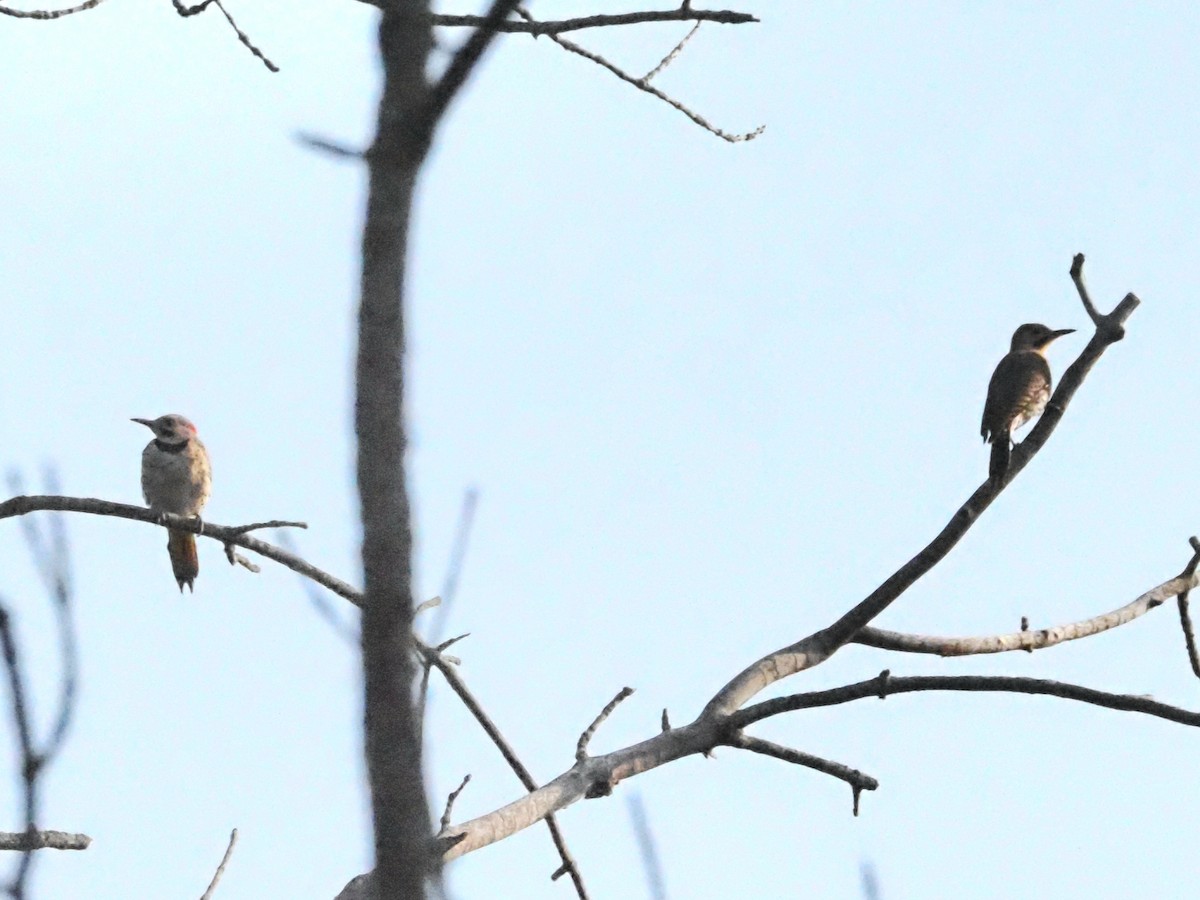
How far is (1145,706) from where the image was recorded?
3965mm

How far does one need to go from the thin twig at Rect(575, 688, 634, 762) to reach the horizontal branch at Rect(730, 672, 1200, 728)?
487mm

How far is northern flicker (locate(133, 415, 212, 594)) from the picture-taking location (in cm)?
930

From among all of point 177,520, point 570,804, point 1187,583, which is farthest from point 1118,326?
point 177,520

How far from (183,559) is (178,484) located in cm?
45

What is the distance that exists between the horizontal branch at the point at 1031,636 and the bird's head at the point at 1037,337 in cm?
494

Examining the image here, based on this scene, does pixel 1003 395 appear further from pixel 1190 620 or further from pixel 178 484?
pixel 178 484

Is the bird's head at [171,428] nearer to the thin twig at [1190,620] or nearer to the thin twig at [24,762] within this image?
the thin twig at [1190,620]

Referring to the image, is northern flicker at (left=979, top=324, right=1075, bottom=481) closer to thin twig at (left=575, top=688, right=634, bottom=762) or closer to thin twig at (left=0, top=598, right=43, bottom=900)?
thin twig at (left=575, top=688, right=634, bottom=762)

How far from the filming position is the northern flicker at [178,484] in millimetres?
9297

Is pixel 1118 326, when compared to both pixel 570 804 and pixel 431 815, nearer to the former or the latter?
pixel 570 804

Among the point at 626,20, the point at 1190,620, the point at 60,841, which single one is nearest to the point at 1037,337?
the point at 1190,620

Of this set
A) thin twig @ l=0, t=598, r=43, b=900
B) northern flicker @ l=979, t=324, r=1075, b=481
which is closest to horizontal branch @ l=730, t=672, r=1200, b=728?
thin twig @ l=0, t=598, r=43, b=900

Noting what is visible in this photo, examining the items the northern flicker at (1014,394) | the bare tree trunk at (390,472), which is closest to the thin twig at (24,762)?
the bare tree trunk at (390,472)

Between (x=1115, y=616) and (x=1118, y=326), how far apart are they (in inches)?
37.0
